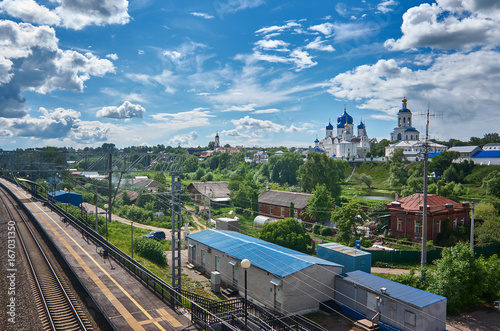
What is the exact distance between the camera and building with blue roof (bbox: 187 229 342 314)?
2047cm

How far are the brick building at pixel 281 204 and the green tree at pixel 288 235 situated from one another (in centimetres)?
1541

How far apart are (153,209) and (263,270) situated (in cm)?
4046

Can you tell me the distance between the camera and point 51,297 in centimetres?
1650

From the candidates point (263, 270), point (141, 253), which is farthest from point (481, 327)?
point (141, 253)

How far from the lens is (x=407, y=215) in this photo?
122ft

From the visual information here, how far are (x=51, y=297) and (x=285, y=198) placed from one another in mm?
39339

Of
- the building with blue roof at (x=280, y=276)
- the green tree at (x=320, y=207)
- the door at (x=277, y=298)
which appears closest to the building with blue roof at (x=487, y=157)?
the green tree at (x=320, y=207)

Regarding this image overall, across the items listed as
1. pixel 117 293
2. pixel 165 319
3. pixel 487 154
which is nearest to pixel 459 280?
pixel 165 319

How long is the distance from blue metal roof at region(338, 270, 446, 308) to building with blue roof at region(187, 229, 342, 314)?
4.31ft

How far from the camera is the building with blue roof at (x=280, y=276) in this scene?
20.5 metres

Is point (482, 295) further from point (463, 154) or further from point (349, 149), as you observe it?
point (349, 149)

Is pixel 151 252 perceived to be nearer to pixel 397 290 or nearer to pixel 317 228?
pixel 397 290

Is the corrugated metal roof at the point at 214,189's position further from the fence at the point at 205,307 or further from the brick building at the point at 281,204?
the fence at the point at 205,307

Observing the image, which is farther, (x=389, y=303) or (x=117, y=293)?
(x=389, y=303)
